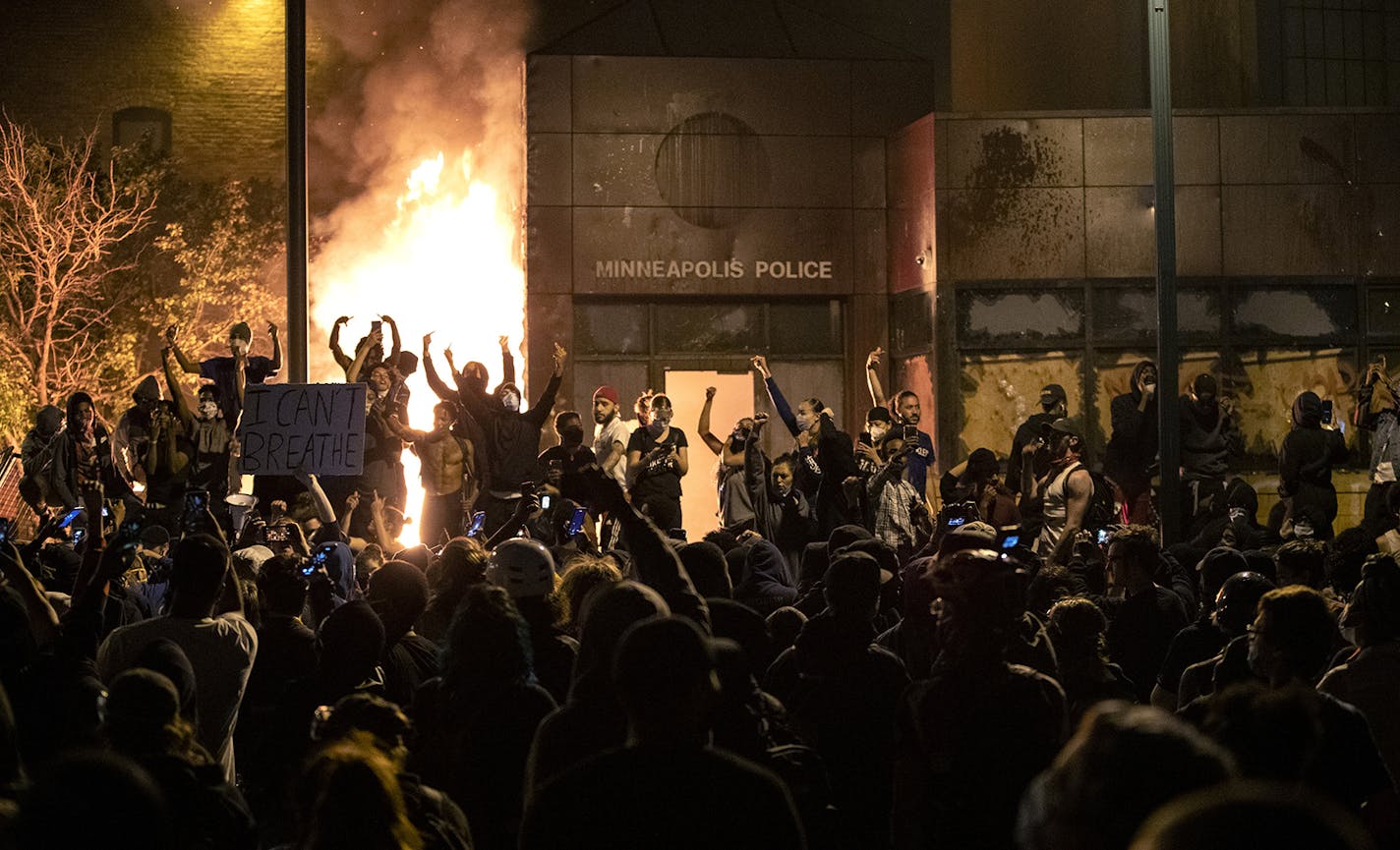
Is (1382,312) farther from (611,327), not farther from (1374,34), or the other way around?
(611,327)

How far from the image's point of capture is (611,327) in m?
24.3

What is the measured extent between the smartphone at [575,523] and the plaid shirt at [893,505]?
2.90 metres

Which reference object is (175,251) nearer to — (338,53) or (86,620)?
(338,53)

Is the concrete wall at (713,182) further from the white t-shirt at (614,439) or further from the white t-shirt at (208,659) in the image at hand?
the white t-shirt at (208,659)

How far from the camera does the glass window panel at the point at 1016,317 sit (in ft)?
74.3

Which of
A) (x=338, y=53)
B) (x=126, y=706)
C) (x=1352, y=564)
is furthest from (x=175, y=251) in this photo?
(x=126, y=706)

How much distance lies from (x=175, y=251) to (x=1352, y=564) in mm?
29433

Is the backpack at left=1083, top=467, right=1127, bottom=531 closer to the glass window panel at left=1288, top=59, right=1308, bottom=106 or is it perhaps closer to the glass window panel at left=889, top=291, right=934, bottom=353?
the glass window panel at left=889, top=291, right=934, bottom=353

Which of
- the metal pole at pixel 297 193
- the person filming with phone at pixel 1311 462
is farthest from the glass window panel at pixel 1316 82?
the metal pole at pixel 297 193

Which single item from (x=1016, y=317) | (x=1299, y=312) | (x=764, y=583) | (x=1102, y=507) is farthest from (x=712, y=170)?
(x=764, y=583)

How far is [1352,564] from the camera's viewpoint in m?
7.95

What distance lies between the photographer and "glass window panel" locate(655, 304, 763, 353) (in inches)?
958

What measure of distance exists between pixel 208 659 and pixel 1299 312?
1948cm

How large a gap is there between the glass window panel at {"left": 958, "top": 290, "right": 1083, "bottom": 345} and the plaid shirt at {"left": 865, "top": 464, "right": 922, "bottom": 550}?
850 centimetres
